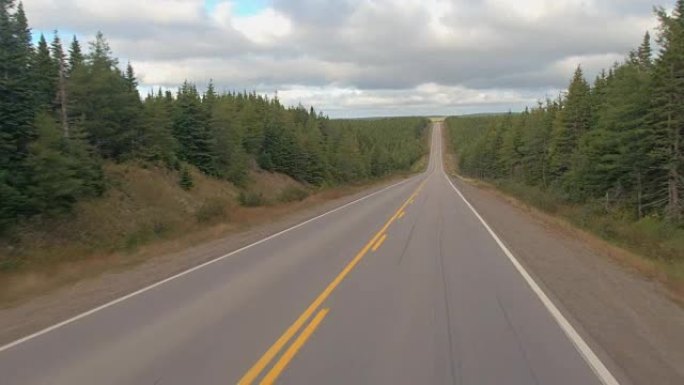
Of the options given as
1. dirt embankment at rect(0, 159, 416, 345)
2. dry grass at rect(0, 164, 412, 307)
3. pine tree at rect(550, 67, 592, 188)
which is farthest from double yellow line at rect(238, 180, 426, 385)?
pine tree at rect(550, 67, 592, 188)

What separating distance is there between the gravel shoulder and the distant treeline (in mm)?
18109

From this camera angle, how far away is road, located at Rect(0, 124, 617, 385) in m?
5.99

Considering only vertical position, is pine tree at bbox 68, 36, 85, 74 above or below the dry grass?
above

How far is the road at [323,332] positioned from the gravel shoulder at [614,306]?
308 mm

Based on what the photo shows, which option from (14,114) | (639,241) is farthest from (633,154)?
(14,114)

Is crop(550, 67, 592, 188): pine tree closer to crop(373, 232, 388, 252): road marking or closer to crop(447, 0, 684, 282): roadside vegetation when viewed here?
crop(447, 0, 684, 282): roadside vegetation

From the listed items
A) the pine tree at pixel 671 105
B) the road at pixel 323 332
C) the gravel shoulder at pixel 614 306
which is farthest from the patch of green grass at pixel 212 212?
the pine tree at pixel 671 105

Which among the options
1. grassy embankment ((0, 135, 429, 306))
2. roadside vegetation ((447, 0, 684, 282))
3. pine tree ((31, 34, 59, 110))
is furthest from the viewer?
pine tree ((31, 34, 59, 110))

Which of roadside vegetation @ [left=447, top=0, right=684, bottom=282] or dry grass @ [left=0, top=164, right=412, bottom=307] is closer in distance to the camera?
dry grass @ [left=0, top=164, right=412, bottom=307]

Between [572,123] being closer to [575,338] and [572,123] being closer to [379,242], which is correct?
[379,242]

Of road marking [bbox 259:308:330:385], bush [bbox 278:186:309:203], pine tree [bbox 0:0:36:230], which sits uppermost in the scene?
pine tree [bbox 0:0:36:230]

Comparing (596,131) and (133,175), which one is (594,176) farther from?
(133,175)

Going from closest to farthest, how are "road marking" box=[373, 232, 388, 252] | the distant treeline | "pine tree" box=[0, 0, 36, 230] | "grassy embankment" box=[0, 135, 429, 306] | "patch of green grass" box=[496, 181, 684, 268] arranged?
1. "grassy embankment" box=[0, 135, 429, 306]
2. "road marking" box=[373, 232, 388, 252]
3. "patch of green grass" box=[496, 181, 684, 268]
4. "pine tree" box=[0, 0, 36, 230]
5. the distant treeline

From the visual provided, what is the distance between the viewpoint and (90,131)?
37812 mm
